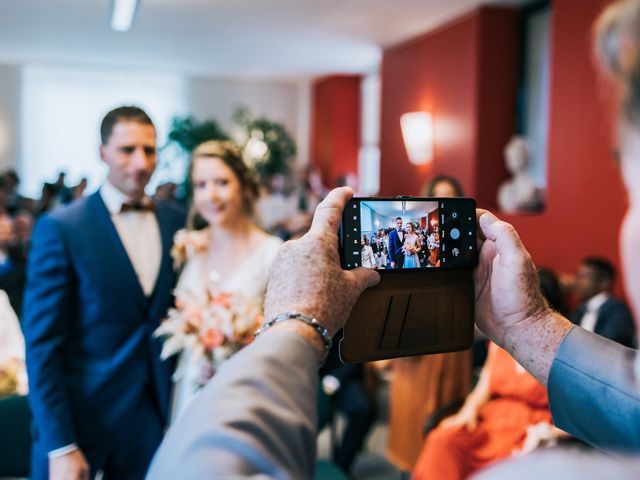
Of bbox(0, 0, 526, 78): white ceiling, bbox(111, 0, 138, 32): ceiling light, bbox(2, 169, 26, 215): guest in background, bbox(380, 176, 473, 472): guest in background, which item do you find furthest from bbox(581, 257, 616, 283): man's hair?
bbox(2, 169, 26, 215): guest in background

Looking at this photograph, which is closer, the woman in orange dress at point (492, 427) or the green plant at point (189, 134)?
the woman in orange dress at point (492, 427)

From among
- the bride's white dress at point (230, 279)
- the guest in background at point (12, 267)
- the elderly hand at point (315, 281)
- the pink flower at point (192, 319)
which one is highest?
the elderly hand at point (315, 281)

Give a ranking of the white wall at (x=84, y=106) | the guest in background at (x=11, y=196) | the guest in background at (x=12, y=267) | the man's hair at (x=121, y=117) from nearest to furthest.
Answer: the man's hair at (x=121, y=117), the guest in background at (x=12, y=267), the guest in background at (x=11, y=196), the white wall at (x=84, y=106)

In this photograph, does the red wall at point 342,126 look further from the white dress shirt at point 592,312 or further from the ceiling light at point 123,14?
the white dress shirt at point 592,312

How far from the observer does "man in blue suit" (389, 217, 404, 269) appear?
102 cm

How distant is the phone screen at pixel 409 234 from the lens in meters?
0.99

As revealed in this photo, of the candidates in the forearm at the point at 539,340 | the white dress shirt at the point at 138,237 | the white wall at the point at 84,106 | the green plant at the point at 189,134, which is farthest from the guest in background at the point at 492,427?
the white wall at the point at 84,106

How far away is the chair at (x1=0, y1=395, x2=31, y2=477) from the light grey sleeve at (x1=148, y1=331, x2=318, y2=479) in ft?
6.69

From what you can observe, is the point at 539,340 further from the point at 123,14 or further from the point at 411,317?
the point at 123,14

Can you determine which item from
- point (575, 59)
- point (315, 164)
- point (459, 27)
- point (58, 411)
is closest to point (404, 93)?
point (459, 27)

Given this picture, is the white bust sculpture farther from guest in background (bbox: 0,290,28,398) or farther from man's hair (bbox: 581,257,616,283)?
guest in background (bbox: 0,290,28,398)

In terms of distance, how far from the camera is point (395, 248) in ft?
3.39

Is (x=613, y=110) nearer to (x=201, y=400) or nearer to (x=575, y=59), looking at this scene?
(x=201, y=400)

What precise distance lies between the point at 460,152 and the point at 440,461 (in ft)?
14.5
